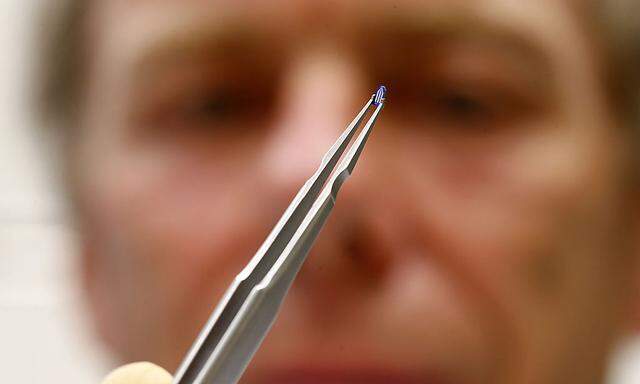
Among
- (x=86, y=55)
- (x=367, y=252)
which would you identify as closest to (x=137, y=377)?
(x=367, y=252)

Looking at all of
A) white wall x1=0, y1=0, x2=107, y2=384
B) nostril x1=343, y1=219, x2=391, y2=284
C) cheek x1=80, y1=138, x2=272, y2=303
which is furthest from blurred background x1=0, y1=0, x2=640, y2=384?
nostril x1=343, y1=219, x2=391, y2=284

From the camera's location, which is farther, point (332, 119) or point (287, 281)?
point (332, 119)

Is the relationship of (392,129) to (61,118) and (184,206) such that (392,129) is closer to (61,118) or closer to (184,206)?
(184,206)

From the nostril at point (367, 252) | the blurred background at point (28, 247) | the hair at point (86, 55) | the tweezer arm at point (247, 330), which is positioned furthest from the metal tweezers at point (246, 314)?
the blurred background at point (28, 247)

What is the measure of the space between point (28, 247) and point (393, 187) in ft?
1.17

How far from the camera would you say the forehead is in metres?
0.33

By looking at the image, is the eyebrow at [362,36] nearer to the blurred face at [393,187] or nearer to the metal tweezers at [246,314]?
the blurred face at [393,187]

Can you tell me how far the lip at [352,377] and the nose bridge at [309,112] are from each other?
0.29 ft

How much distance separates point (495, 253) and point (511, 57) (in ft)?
0.33

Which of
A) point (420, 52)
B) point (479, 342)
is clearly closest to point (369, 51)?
point (420, 52)

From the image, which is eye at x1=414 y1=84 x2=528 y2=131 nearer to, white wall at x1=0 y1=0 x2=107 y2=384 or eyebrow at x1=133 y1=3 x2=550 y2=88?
eyebrow at x1=133 y1=3 x2=550 y2=88

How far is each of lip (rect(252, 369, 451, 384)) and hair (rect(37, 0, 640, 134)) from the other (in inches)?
7.0

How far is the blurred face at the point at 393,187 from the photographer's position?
32 centimetres

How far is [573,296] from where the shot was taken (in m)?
0.34
